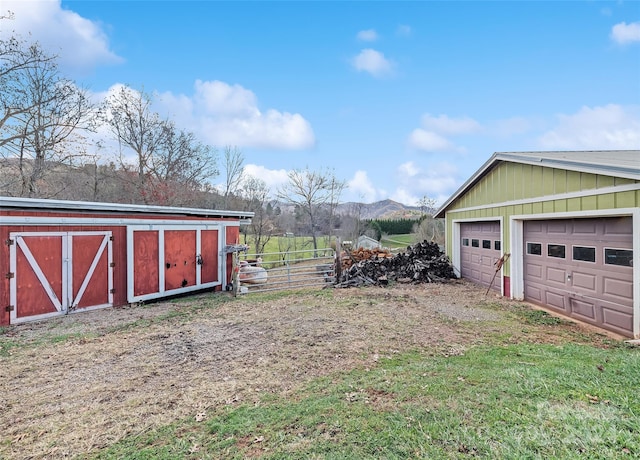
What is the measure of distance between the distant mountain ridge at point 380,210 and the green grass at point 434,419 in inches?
1027

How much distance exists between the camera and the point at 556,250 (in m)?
6.67

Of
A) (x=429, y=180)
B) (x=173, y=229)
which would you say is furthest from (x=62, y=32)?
(x=429, y=180)

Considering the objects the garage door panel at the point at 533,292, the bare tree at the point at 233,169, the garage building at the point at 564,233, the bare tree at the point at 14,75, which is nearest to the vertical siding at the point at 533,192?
the garage building at the point at 564,233

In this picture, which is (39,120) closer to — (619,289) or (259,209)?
(259,209)

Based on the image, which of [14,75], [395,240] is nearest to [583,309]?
[14,75]

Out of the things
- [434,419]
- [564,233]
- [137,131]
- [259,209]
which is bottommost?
[434,419]

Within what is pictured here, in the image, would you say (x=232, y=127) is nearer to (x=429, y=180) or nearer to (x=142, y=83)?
(x=142, y=83)

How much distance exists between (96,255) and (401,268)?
9042mm

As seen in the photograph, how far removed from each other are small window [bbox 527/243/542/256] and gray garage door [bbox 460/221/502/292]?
1.03 metres

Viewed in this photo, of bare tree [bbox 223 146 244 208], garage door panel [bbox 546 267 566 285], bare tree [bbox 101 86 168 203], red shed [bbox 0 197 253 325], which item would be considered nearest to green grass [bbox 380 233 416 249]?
bare tree [bbox 223 146 244 208]

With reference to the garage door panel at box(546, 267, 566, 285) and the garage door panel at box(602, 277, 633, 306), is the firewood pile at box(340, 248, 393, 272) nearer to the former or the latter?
the garage door panel at box(546, 267, 566, 285)

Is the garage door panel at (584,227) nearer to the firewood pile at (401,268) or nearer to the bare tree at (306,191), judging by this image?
the firewood pile at (401,268)

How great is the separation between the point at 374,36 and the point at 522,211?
8.30m

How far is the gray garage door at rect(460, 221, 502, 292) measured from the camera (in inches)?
353
